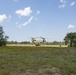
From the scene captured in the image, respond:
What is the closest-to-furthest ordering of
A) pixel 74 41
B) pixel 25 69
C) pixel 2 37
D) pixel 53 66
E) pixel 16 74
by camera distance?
pixel 16 74, pixel 25 69, pixel 53 66, pixel 2 37, pixel 74 41

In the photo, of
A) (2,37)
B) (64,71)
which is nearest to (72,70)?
(64,71)

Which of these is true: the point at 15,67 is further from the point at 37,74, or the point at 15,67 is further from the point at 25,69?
the point at 37,74

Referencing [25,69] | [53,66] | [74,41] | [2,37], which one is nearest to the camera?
[25,69]

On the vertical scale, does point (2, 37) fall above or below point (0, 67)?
above

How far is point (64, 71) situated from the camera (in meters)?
23.3

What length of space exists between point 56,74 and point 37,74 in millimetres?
1615

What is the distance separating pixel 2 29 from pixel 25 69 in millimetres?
62897

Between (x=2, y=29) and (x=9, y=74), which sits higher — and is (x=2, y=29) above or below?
above

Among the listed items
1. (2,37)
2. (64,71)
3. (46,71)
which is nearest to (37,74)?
(46,71)

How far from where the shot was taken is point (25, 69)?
23312mm

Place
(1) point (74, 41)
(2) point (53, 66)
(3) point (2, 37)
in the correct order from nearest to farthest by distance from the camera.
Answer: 1. (2) point (53, 66)
2. (3) point (2, 37)
3. (1) point (74, 41)

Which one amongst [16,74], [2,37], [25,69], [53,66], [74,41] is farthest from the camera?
[74,41]

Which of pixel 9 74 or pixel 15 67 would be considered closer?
pixel 9 74

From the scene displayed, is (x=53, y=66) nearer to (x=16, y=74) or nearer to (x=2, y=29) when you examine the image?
(x=16, y=74)
